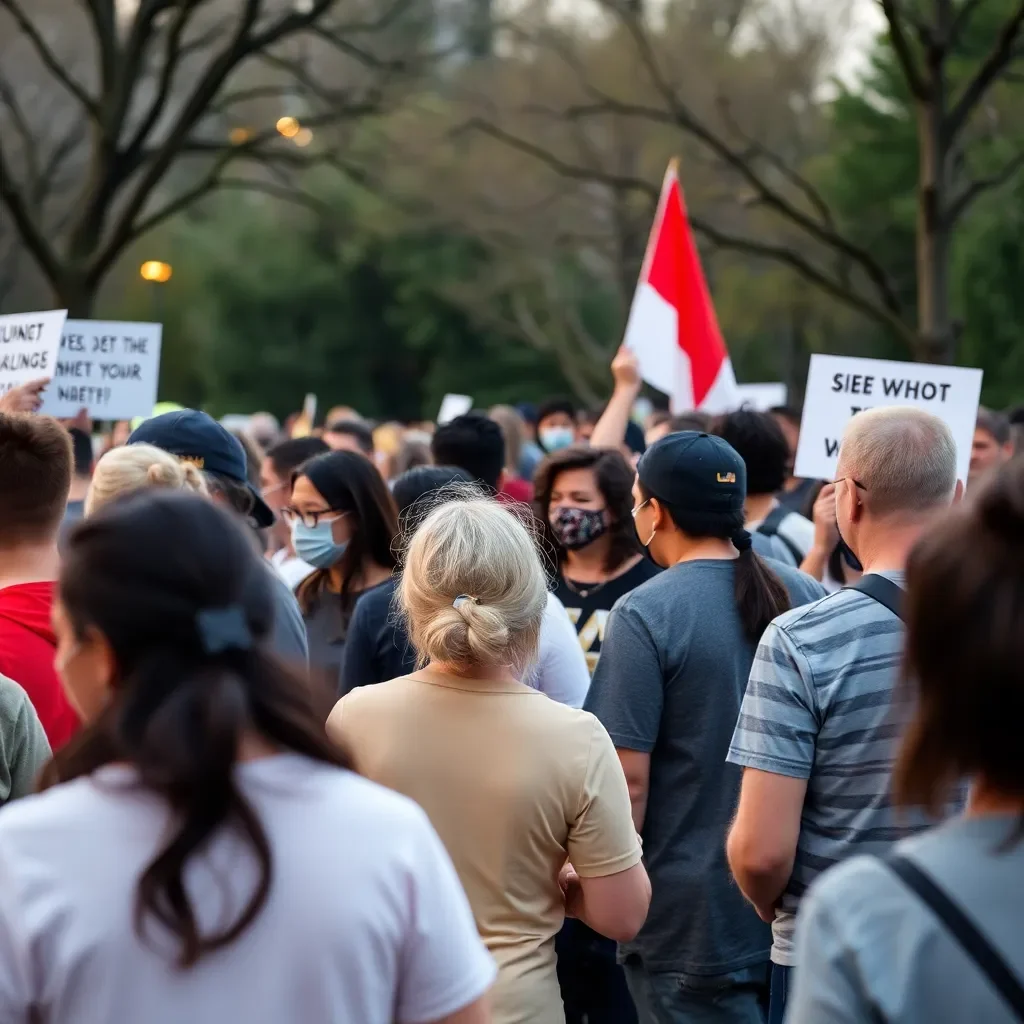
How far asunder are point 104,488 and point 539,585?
4.71 feet

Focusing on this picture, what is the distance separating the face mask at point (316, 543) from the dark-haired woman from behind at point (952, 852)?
147 inches

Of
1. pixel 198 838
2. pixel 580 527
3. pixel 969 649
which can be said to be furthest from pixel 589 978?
pixel 969 649

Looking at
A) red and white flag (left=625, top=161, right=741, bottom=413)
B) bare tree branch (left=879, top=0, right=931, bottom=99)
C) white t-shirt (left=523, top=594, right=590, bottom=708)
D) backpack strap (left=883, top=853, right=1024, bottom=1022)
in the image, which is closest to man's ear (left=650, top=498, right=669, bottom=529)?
white t-shirt (left=523, top=594, right=590, bottom=708)

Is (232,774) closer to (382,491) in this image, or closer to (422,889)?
(422,889)

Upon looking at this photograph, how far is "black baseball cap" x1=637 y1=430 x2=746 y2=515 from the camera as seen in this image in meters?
4.21

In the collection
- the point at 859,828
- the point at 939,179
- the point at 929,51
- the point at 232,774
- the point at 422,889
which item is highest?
the point at 929,51

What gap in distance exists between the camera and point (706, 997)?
4.08 meters

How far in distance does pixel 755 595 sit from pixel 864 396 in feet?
8.57

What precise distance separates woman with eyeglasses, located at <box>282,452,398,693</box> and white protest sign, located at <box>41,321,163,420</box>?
116 inches

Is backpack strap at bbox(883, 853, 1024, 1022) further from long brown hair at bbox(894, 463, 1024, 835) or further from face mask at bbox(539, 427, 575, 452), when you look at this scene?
face mask at bbox(539, 427, 575, 452)

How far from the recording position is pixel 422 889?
192 cm

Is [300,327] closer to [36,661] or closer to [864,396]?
[864,396]

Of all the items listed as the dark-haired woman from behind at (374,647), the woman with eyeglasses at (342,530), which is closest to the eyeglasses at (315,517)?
the woman with eyeglasses at (342,530)

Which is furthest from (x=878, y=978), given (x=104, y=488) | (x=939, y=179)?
(x=939, y=179)
